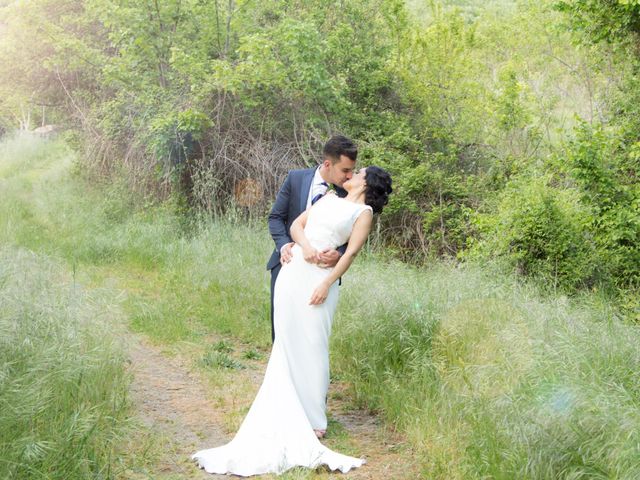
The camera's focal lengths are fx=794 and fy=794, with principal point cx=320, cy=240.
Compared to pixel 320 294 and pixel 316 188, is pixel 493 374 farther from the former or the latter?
pixel 316 188

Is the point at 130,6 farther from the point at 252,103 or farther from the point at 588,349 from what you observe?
the point at 588,349

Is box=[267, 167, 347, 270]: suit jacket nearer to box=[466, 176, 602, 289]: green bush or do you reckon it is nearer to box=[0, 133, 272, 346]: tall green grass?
box=[0, 133, 272, 346]: tall green grass

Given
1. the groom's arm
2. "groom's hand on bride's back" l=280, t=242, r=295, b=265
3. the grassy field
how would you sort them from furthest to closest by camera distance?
the groom's arm → "groom's hand on bride's back" l=280, t=242, r=295, b=265 → the grassy field

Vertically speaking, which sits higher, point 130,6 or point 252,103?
point 130,6

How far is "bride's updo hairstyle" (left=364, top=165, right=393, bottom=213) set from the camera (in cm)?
596

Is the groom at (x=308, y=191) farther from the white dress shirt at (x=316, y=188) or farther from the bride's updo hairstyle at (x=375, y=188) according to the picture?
the bride's updo hairstyle at (x=375, y=188)

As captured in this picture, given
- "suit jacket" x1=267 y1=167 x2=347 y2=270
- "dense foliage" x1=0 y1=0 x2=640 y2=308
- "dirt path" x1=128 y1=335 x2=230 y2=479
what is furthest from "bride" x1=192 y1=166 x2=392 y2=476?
"dense foliage" x1=0 y1=0 x2=640 y2=308

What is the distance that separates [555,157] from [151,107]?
7710 millimetres

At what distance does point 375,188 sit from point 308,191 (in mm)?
664

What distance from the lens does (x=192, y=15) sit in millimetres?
15258

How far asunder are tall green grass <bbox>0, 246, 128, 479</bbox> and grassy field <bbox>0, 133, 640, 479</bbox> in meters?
0.01

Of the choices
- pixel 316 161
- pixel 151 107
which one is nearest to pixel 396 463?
pixel 316 161

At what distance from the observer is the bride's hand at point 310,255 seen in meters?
5.93

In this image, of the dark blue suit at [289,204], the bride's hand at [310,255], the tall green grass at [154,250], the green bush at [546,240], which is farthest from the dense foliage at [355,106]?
the bride's hand at [310,255]
